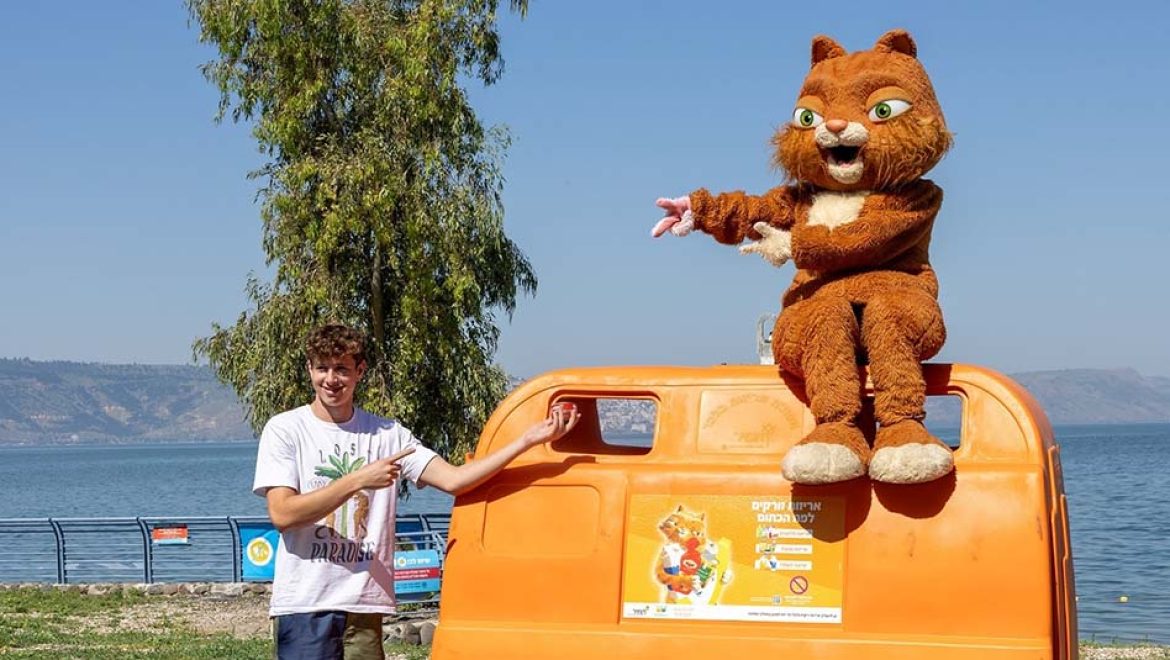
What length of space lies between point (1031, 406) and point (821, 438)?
0.75 meters

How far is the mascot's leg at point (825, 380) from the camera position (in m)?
4.97

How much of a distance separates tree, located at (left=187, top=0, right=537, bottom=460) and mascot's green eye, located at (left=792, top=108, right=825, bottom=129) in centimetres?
1254

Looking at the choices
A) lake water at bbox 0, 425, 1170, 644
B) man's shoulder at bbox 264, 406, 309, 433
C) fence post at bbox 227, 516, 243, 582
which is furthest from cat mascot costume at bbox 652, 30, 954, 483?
lake water at bbox 0, 425, 1170, 644

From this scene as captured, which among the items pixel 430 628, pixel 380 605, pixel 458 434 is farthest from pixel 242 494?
pixel 380 605

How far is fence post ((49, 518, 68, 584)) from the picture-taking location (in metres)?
20.1

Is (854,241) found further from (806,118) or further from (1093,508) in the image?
(1093,508)

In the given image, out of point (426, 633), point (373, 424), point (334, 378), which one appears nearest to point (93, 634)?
point (426, 633)

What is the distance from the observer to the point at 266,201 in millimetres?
19047

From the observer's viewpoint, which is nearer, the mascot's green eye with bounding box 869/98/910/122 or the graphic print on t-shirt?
the graphic print on t-shirt

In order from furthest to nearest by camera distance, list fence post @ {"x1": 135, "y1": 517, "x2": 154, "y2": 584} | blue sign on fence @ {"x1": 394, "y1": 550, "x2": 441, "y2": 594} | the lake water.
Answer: the lake water → fence post @ {"x1": 135, "y1": 517, "x2": 154, "y2": 584} → blue sign on fence @ {"x1": 394, "y1": 550, "x2": 441, "y2": 594}

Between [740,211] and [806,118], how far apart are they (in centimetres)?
48

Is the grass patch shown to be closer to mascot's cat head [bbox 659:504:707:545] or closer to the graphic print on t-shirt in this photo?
the graphic print on t-shirt

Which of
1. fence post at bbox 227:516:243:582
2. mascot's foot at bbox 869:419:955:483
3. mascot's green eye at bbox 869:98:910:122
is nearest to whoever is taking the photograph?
mascot's foot at bbox 869:419:955:483

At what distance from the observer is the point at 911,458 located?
4.93 m
